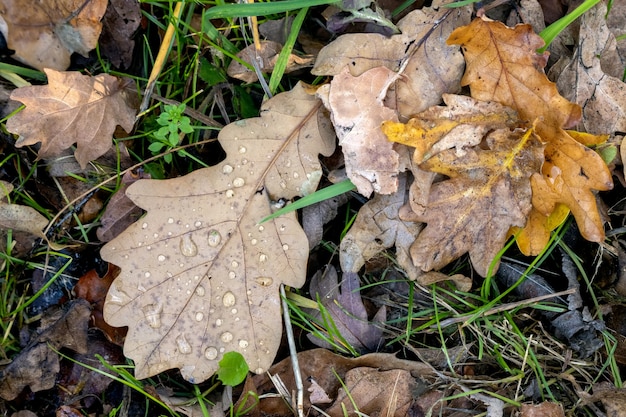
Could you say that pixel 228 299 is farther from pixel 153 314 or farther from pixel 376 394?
pixel 376 394

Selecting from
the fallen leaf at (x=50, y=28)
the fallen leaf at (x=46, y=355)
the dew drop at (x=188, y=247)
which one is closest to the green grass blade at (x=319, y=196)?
the dew drop at (x=188, y=247)

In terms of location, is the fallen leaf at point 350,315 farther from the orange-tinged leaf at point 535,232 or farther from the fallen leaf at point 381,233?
the orange-tinged leaf at point 535,232

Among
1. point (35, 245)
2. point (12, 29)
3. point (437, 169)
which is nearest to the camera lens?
point (437, 169)

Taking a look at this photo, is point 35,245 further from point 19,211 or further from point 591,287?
point 591,287

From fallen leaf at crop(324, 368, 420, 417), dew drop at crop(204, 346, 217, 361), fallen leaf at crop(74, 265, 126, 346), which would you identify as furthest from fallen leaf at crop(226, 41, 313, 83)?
fallen leaf at crop(324, 368, 420, 417)

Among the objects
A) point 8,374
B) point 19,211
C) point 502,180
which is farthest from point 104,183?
point 502,180

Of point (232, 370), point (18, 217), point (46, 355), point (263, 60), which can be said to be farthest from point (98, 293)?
point (263, 60)
